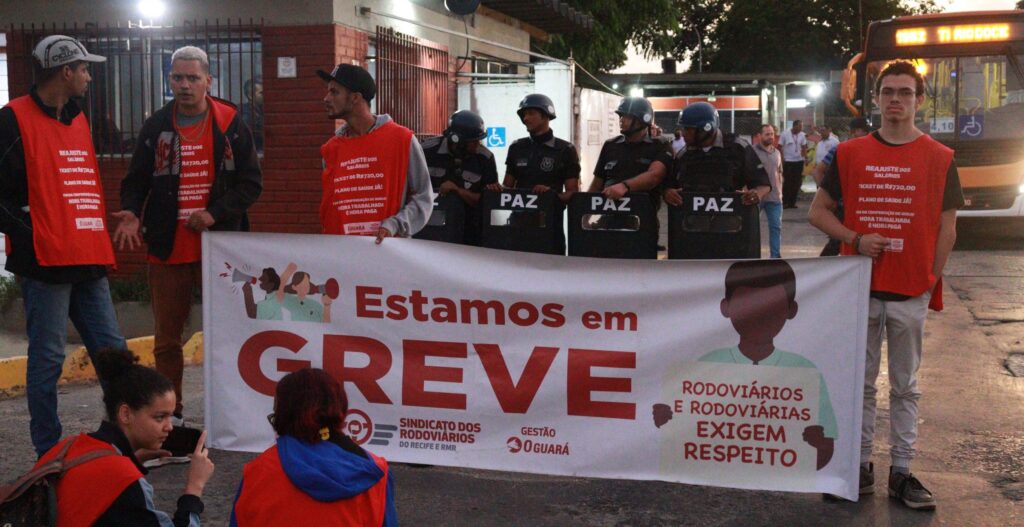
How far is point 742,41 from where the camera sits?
64062 mm

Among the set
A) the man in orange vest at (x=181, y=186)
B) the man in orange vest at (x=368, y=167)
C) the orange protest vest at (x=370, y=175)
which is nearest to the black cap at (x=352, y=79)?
the man in orange vest at (x=368, y=167)

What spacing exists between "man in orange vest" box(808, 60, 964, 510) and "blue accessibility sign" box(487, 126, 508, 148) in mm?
9677

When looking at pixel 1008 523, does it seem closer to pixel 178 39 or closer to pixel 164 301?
pixel 164 301

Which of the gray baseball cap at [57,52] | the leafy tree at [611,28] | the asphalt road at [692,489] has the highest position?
the leafy tree at [611,28]

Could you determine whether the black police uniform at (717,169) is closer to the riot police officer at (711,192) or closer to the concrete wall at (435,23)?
the riot police officer at (711,192)

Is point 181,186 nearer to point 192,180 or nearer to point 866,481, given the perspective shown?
point 192,180

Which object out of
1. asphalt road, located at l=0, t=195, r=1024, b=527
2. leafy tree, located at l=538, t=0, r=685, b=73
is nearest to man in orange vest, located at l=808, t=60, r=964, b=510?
asphalt road, located at l=0, t=195, r=1024, b=527

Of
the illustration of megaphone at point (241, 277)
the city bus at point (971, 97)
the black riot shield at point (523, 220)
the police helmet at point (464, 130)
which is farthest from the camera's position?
the city bus at point (971, 97)

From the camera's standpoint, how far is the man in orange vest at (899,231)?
18.1 ft

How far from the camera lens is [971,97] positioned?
17859 mm

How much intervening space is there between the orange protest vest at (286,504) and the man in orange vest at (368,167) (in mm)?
2943

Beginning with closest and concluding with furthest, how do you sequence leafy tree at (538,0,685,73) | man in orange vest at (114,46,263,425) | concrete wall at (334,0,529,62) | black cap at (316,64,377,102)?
black cap at (316,64,377,102) → man in orange vest at (114,46,263,425) → concrete wall at (334,0,529,62) → leafy tree at (538,0,685,73)

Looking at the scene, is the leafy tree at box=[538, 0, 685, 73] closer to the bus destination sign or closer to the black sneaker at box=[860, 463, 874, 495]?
the bus destination sign

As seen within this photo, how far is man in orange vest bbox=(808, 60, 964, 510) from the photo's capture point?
5.51m
